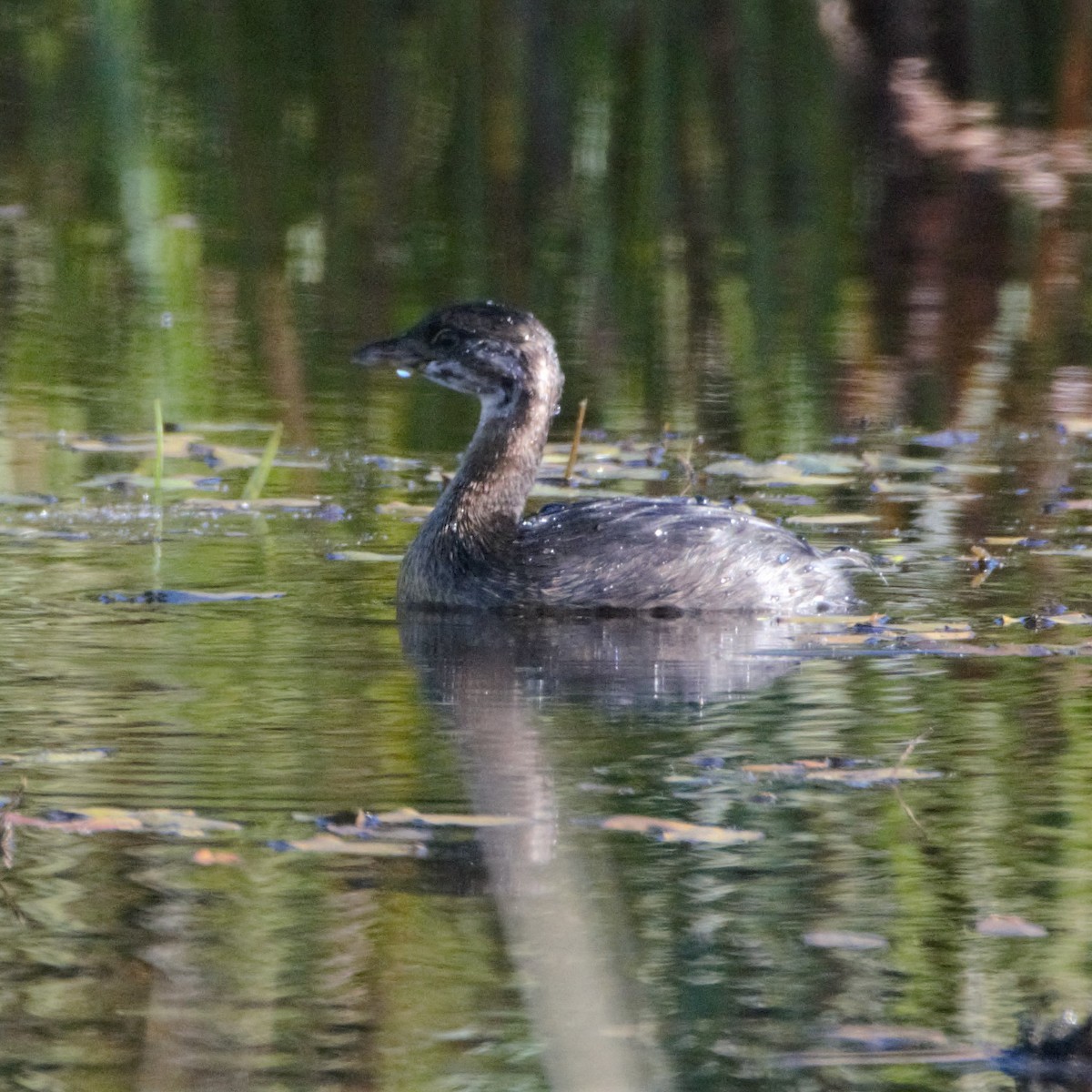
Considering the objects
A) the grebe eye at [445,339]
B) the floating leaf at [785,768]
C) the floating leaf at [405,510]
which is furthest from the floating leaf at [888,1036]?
the floating leaf at [405,510]

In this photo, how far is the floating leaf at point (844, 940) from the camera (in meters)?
4.68

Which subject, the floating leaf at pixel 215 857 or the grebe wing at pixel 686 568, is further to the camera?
the grebe wing at pixel 686 568

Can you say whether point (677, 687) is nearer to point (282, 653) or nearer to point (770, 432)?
point (282, 653)

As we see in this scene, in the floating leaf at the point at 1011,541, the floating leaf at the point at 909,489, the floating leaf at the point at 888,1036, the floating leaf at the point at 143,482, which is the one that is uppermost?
the floating leaf at the point at 143,482

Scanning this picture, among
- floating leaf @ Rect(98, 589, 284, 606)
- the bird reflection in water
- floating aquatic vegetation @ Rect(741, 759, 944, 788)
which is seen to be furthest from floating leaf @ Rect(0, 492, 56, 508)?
floating aquatic vegetation @ Rect(741, 759, 944, 788)

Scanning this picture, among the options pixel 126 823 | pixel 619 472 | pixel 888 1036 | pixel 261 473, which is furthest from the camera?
pixel 619 472

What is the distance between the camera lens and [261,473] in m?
9.22

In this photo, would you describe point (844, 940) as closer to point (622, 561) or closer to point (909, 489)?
point (622, 561)

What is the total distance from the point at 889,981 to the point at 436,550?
3.94m

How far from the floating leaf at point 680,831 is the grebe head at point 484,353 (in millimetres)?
3559

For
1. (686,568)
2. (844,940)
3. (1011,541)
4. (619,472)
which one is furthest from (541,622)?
(844,940)

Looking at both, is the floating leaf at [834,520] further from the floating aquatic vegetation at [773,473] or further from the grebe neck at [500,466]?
the grebe neck at [500,466]

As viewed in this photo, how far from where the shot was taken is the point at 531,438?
347 inches

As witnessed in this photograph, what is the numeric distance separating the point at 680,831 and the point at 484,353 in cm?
371
